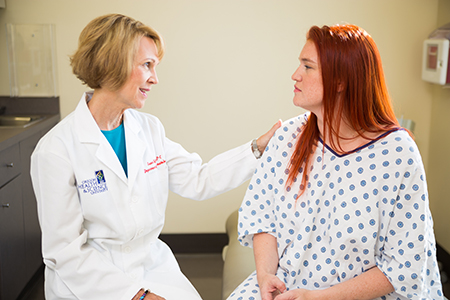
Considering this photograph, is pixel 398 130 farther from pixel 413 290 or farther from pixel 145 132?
pixel 145 132

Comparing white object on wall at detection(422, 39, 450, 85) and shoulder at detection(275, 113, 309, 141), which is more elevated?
white object on wall at detection(422, 39, 450, 85)

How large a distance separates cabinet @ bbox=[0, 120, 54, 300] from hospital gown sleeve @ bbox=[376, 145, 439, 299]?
179 centimetres

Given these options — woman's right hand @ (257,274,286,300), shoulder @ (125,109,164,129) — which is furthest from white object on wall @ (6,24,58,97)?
woman's right hand @ (257,274,286,300)

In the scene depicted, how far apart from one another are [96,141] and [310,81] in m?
0.72

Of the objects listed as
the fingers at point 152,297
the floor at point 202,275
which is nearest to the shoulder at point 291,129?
the fingers at point 152,297

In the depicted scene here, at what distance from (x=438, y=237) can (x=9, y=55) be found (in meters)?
2.99

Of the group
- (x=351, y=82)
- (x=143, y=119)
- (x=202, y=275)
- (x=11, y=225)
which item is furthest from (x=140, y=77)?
(x=202, y=275)

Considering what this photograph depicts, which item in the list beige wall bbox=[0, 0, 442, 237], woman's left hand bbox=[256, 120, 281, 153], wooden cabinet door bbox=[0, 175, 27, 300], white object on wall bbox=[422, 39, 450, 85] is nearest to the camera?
woman's left hand bbox=[256, 120, 281, 153]

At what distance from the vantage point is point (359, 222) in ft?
4.45

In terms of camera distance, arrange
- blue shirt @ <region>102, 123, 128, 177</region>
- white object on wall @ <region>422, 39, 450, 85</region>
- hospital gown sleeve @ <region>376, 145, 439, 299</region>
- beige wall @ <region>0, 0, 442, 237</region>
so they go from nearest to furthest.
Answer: hospital gown sleeve @ <region>376, 145, 439, 299</region>
blue shirt @ <region>102, 123, 128, 177</region>
white object on wall @ <region>422, 39, 450, 85</region>
beige wall @ <region>0, 0, 442, 237</region>

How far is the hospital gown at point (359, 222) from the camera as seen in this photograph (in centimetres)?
131

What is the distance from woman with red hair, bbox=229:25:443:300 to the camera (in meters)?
1.32

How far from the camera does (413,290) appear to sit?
52.2 inches

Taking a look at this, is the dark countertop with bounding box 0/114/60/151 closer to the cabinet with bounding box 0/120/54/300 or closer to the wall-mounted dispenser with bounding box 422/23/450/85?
the cabinet with bounding box 0/120/54/300
